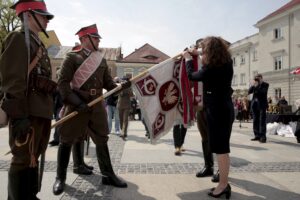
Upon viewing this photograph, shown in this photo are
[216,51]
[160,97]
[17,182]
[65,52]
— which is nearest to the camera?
[17,182]

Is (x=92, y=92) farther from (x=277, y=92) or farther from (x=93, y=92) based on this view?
(x=277, y=92)

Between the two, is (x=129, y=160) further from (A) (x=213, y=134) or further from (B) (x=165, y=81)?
(A) (x=213, y=134)

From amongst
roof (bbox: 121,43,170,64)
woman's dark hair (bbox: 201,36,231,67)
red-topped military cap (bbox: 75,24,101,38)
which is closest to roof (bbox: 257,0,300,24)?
roof (bbox: 121,43,170,64)

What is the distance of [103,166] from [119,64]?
51.6 m

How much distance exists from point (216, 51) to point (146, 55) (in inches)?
2088

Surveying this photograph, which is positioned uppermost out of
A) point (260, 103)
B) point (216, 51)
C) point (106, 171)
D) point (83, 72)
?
point (216, 51)

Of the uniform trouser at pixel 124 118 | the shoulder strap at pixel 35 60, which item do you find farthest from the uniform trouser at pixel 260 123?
the shoulder strap at pixel 35 60

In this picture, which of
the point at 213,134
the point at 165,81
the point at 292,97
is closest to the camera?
the point at 213,134

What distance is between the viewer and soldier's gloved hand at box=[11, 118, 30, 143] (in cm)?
299

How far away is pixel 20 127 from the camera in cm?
299

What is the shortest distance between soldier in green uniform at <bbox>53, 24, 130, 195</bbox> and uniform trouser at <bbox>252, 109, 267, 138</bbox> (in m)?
5.94

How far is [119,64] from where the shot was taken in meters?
55.7

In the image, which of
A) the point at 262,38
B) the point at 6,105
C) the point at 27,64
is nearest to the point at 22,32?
the point at 27,64

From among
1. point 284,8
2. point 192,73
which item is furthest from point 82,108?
point 284,8
